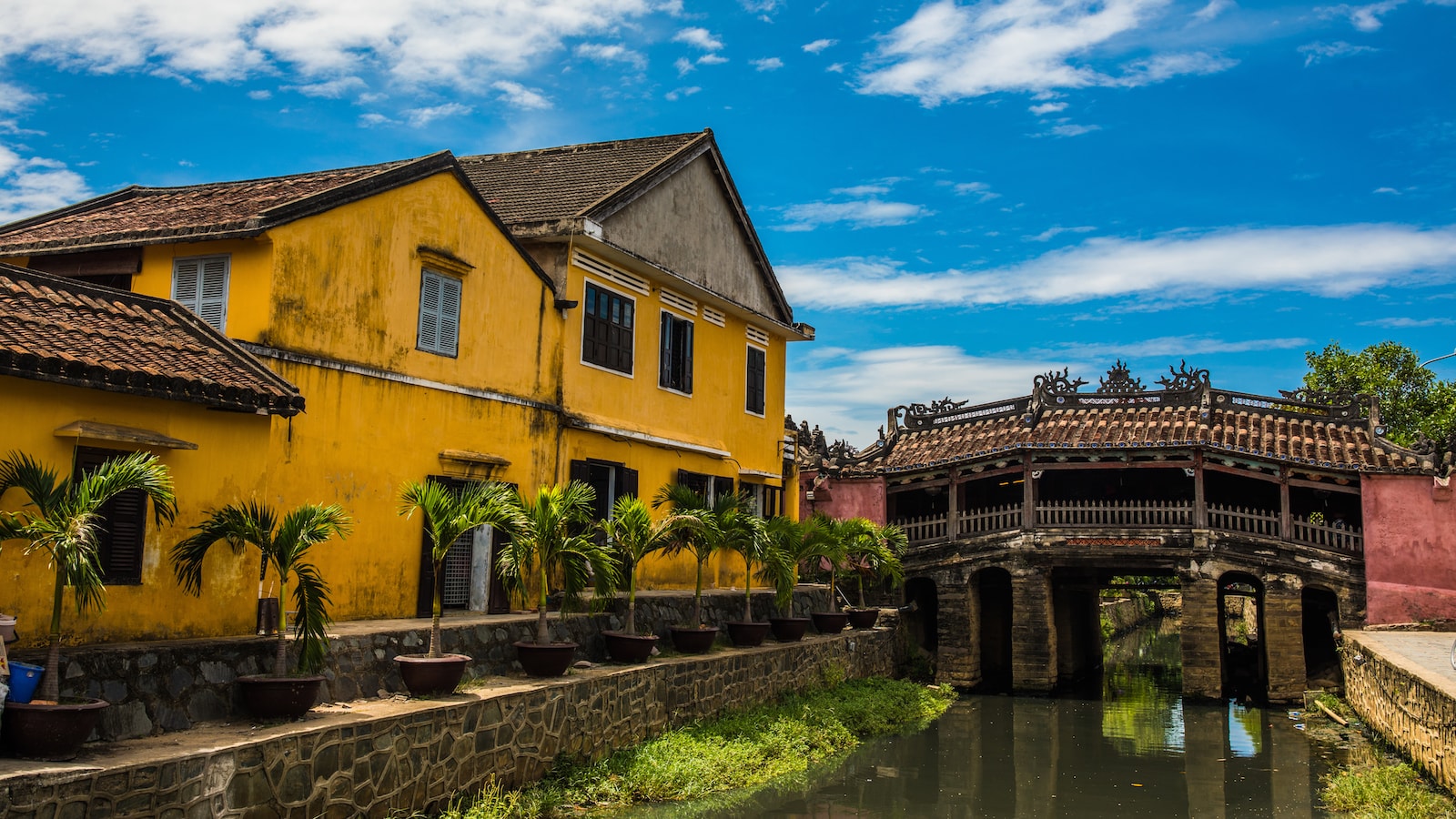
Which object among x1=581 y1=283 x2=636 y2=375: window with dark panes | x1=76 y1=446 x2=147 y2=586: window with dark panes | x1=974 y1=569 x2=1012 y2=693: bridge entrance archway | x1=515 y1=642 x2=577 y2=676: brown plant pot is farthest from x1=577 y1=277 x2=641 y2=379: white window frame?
x1=974 y1=569 x2=1012 y2=693: bridge entrance archway

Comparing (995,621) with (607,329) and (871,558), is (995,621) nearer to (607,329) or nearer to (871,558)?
(871,558)

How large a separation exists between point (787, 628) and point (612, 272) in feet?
21.3

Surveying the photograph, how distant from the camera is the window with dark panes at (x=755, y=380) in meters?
21.8

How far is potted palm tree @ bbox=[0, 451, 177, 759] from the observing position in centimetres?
726

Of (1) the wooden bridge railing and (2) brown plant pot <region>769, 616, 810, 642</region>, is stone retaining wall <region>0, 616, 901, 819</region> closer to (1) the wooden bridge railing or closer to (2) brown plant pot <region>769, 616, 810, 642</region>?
(2) brown plant pot <region>769, 616, 810, 642</region>

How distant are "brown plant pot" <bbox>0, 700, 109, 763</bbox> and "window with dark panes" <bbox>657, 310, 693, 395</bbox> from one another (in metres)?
11.8

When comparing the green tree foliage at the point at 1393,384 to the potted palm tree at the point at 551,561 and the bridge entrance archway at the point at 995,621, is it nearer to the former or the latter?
the bridge entrance archway at the point at 995,621

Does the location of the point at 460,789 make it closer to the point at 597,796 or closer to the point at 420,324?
the point at 597,796

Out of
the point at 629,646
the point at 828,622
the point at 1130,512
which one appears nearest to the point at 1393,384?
the point at 1130,512

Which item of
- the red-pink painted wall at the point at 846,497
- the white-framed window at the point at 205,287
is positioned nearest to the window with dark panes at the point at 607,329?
the white-framed window at the point at 205,287

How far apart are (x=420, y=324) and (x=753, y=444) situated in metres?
9.31

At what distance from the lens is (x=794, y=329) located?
74.8ft

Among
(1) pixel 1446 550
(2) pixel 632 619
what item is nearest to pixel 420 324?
(2) pixel 632 619

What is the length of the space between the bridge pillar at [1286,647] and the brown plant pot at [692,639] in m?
12.9
